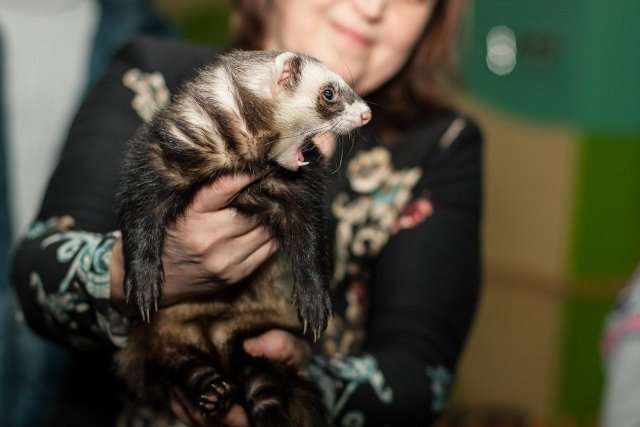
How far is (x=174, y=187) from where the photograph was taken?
77cm

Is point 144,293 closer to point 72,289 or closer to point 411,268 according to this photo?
point 72,289

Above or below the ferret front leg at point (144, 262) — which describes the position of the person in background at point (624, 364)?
below

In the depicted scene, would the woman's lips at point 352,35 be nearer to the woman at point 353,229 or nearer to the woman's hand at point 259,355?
the woman at point 353,229

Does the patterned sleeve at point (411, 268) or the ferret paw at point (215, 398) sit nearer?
the ferret paw at point (215, 398)

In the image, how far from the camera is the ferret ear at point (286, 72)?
0.75m

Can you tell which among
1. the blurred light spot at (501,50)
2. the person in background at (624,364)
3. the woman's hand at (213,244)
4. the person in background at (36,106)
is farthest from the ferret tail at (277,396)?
the blurred light spot at (501,50)

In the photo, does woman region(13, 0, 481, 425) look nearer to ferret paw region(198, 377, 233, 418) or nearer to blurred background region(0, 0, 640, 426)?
ferret paw region(198, 377, 233, 418)

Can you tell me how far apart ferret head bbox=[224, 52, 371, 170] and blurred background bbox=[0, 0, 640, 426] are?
5.80 ft

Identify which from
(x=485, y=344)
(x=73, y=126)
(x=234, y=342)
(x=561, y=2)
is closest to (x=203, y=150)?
(x=234, y=342)

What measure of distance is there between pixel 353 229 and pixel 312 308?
15.0 inches

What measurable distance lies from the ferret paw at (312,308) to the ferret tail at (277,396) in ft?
0.28

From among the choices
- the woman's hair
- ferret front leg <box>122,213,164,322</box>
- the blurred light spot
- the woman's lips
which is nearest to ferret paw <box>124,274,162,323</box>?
ferret front leg <box>122,213,164,322</box>

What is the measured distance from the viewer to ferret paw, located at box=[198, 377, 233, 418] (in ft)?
2.60

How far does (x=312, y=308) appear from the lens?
30.3 inches
